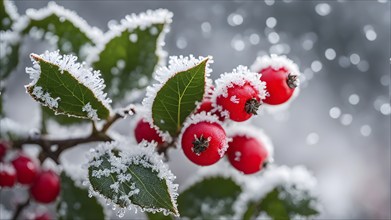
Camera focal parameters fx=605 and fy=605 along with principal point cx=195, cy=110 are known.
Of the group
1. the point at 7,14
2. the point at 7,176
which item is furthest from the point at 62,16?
the point at 7,176

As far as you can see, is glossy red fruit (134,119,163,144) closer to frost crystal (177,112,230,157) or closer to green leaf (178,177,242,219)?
frost crystal (177,112,230,157)

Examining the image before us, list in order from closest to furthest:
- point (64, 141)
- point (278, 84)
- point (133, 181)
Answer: point (133, 181) → point (278, 84) → point (64, 141)

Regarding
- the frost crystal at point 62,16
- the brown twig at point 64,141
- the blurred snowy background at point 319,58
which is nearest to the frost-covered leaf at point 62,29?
the frost crystal at point 62,16

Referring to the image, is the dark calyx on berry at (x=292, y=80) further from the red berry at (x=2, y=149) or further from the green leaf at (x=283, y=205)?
the red berry at (x=2, y=149)

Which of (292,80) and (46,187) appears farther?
(46,187)

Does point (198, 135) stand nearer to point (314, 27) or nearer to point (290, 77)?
point (290, 77)

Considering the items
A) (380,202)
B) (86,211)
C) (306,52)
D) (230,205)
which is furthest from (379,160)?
(86,211)

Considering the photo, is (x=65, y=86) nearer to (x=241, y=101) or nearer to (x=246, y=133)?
(x=241, y=101)
